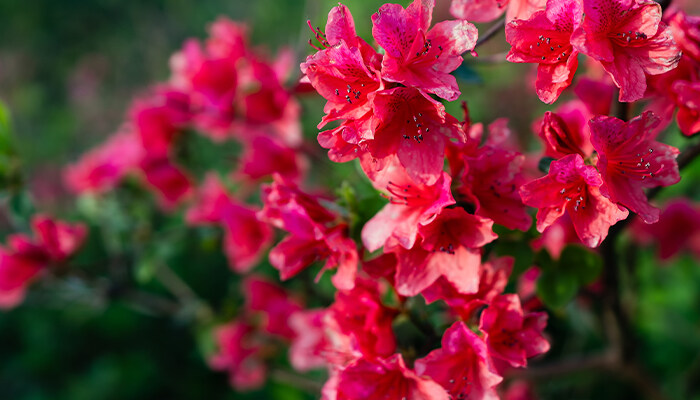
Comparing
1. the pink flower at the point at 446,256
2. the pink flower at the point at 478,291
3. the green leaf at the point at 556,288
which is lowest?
the green leaf at the point at 556,288

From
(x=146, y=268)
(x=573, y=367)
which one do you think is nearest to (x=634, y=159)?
(x=573, y=367)

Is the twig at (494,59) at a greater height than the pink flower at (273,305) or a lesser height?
greater

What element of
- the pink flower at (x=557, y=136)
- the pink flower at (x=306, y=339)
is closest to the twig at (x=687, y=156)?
the pink flower at (x=557, y=136)

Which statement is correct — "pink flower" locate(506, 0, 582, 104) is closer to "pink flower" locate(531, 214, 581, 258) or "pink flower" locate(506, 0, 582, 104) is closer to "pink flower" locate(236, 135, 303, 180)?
"pink flower" locate(531, 214, 581, 258)

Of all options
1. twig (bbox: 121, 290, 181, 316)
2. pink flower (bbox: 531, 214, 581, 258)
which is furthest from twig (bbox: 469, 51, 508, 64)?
twig (bbox: 121, 290, 181, 316)

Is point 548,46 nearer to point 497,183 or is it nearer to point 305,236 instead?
point 497,183

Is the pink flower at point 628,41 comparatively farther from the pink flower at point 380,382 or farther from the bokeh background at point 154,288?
the pink flower at point 380,382
